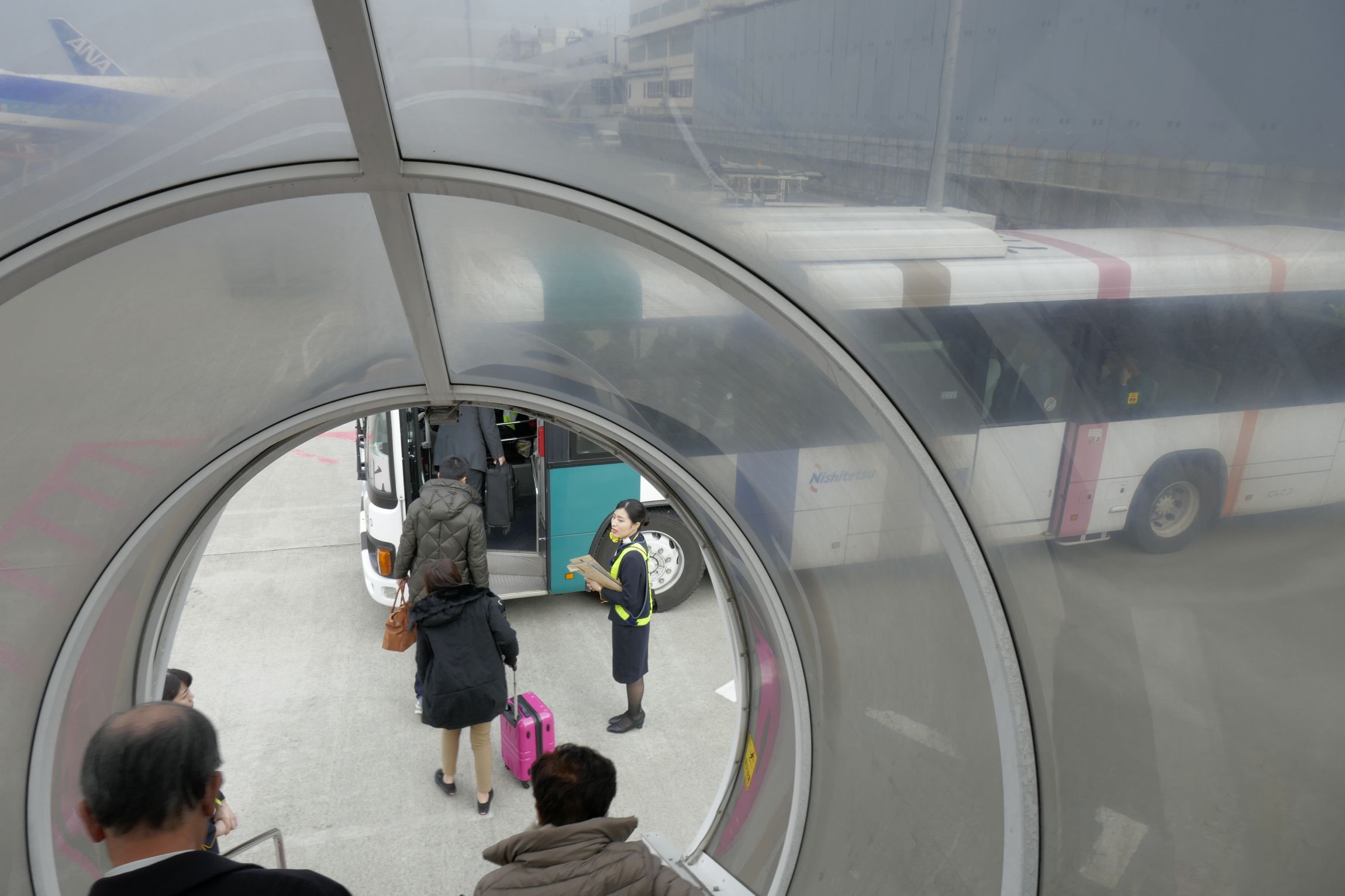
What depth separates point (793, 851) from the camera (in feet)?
14.0

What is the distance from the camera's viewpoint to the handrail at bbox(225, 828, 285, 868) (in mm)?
4719

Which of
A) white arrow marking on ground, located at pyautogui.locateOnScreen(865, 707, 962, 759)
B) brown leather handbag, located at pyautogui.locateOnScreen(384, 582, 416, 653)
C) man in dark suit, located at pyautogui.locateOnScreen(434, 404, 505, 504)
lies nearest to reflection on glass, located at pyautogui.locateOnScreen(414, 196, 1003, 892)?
white arrow marking on ground, located at pyautogui.locateOnScreen(865, 707, 962, 759)

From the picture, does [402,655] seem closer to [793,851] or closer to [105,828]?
[793,851]

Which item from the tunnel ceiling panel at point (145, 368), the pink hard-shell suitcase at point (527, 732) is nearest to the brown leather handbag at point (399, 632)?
the pink hard-shell suitcase at point (527, 732)

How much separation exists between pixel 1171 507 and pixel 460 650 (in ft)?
15.9

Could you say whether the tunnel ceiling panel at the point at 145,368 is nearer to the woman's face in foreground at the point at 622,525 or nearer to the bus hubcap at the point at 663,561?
the woman's face in foreground at the point at 622,525

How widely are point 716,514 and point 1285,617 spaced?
3.23 metres

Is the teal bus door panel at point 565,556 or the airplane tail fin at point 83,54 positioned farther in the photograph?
the teal bus door panel at point 565,556

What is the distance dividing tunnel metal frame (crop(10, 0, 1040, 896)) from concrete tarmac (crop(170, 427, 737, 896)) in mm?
4248

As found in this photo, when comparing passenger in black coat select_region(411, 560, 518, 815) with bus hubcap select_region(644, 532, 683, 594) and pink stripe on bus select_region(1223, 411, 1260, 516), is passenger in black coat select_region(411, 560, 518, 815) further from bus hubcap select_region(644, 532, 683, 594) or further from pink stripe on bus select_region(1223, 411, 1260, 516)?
pink stripe on bus select_region(1223, 411, 1260, 516)

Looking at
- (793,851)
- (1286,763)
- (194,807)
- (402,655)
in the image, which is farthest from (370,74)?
(402,655)

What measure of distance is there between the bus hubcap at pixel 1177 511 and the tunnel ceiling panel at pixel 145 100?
1.84 m

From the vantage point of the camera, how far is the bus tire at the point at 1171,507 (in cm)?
167

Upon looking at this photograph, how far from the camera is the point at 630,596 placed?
684 cm
